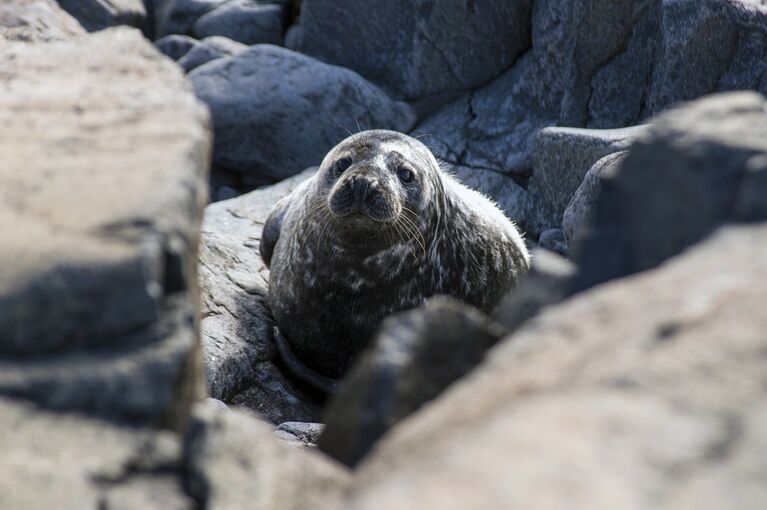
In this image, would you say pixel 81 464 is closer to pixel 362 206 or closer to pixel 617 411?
pixel 617 411

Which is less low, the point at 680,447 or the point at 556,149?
the point at 680,447

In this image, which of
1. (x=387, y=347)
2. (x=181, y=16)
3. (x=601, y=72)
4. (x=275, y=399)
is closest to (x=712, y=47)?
(x=601, y=72)

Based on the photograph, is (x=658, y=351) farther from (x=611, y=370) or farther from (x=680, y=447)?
(x=680, y=447)

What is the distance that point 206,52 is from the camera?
39.4 feet

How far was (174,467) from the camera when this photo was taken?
2170 mm

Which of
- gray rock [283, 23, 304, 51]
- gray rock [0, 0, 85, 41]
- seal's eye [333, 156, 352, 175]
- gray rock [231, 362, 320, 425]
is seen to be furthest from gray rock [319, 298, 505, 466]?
gray rock [283, 23, 304, 51]

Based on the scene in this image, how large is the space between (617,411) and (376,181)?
14.1ft

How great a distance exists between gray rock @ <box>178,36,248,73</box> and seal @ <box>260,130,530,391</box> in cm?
536

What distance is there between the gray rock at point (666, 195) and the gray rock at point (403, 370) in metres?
0.31

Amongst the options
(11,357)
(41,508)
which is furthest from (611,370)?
(11,357)

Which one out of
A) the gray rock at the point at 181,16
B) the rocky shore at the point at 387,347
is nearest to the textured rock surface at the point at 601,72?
the gray rock at the point at 181,16

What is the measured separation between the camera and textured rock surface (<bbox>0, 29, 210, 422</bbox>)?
220 centimetres

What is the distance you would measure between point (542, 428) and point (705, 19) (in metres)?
7.74

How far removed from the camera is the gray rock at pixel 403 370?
7.53 ft
